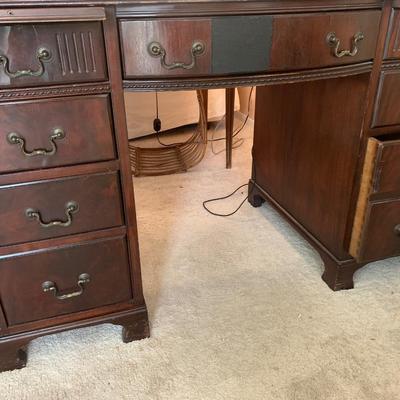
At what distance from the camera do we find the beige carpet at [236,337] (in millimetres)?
937

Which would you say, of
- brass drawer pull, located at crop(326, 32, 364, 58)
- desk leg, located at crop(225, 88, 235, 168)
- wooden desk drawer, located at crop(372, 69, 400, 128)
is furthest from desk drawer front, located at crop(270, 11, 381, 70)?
desk leg, located at crop(225, 88, 235, 168)

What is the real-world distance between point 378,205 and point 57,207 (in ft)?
2.58

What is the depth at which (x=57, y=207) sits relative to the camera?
2.77ft

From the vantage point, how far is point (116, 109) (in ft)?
2.60

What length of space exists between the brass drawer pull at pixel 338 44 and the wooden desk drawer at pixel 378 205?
237 mm

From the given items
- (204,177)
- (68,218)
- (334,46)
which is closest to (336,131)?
(334,46)

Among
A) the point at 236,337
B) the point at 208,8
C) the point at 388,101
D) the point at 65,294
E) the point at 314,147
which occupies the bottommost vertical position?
the point at 236,337

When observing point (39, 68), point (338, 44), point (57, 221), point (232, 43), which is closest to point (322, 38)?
point (338, 44)

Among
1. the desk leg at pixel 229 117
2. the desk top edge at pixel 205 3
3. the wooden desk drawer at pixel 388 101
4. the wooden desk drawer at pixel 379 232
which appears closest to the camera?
the desk top edge at pixel 205 3

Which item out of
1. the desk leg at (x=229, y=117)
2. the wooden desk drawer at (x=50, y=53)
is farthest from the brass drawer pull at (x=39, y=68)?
the desk leg at (x=229, y=117)

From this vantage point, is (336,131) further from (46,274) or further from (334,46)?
(46,274)

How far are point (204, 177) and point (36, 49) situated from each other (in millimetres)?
1221

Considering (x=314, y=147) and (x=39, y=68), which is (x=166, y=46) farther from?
(x=314, y=147)

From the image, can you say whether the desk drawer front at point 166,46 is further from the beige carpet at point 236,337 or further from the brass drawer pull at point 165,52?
the beige carpet at point 236,337
